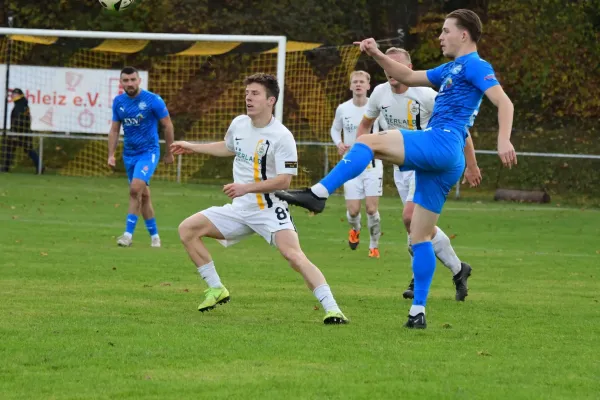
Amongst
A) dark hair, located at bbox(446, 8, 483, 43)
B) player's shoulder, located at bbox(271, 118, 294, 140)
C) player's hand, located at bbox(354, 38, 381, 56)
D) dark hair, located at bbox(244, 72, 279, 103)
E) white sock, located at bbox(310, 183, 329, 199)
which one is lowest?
white sock, located at bbox(310, 183, 329, 199)

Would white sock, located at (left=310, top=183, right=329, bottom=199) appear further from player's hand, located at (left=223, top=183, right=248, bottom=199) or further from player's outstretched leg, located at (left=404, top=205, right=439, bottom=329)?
player's outstretched leg, located at (left=404, top=205, right=439, bottom=329)

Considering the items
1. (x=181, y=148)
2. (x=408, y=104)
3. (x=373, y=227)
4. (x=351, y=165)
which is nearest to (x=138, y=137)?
(x=373, y=227)

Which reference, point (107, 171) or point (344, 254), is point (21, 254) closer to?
point (344, 254)

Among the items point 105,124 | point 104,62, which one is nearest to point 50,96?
point 105,124

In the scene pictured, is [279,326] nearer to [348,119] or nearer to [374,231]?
[374,231]

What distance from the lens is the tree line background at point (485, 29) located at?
34688mm

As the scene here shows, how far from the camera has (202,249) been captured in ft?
28.9

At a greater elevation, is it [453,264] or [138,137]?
[138,137]

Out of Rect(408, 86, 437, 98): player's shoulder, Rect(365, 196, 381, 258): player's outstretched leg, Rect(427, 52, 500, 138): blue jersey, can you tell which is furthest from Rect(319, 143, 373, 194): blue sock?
Rect(365, 196, 381, 258): player's outstretched leg

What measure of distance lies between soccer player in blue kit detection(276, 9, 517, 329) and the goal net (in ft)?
54.3

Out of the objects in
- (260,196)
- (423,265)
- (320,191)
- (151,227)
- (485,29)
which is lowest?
(151,227)

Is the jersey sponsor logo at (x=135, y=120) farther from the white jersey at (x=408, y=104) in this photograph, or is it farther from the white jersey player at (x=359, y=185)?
the white jersey at (x=408, y=104)

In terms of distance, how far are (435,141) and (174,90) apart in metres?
28.3

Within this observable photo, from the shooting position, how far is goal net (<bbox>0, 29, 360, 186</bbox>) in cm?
2936
